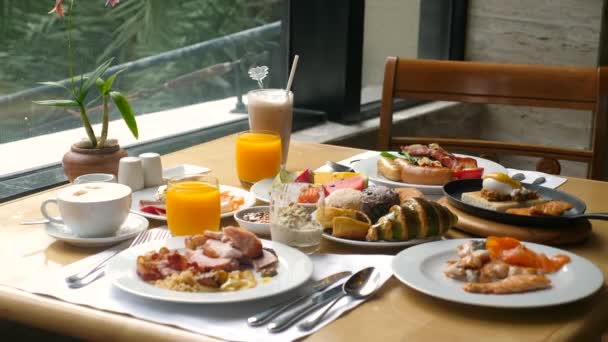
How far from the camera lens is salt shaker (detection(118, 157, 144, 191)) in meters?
1.56

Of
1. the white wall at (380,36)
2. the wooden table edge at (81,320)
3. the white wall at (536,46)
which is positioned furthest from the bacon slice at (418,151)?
the white wall at (536,46)

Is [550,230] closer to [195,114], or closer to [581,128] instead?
[195,114]

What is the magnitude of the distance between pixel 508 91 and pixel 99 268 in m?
1.26

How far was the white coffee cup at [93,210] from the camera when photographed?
1318 millimetres

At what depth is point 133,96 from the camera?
2287mm

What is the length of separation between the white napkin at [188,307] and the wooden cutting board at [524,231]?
0.23 metres

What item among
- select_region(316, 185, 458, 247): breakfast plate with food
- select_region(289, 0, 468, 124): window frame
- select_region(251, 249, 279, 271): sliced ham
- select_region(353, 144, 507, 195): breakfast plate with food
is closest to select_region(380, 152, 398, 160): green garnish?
select_region(353, 144, 507, 195): breakfast plate with food

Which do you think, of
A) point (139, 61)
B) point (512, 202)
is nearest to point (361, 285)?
point (512, 202)

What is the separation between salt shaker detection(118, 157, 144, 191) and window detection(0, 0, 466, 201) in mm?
502

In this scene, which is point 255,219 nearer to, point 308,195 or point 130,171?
point 308,195

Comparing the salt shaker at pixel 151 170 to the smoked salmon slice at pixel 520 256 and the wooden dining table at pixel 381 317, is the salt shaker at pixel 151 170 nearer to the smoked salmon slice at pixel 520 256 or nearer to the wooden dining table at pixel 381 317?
the wooden dining table at pixel 381 317

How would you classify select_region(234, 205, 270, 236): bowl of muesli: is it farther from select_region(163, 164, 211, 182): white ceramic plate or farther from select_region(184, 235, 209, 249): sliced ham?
select_region(163, 164, 211, 182): white ceramic plate

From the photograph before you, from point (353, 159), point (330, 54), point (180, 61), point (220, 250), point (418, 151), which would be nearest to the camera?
point (220, 250)

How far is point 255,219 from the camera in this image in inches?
55.5
